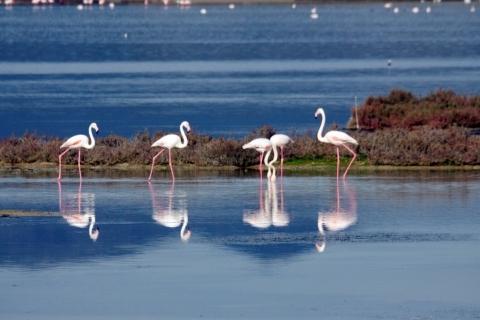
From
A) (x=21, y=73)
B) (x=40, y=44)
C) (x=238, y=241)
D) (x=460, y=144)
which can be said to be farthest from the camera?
(x=40, y=44)

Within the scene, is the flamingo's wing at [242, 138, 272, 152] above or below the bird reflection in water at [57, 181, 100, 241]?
above

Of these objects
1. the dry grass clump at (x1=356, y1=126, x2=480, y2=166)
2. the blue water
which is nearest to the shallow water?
the dry grass clump at (x1=356, y1=126, x2=480, y2=166)

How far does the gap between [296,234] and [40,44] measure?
8567cm

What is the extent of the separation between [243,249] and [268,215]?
8.74ft

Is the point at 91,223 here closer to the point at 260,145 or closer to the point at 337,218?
the point at 337,218

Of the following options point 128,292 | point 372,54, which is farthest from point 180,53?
point 128,292

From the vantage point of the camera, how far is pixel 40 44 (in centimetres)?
9925

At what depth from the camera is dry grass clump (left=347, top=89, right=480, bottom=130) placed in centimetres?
3111

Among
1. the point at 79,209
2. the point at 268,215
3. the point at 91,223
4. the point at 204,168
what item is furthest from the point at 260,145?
the point at 91,223

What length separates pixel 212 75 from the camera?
61844mm

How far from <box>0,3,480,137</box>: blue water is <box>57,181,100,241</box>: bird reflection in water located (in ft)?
40.4

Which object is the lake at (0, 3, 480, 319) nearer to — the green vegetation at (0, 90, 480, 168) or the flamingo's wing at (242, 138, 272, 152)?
the flamingo's wing at (242, 138, 272, 152)

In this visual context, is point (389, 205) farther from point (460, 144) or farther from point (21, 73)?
point (21, 73)

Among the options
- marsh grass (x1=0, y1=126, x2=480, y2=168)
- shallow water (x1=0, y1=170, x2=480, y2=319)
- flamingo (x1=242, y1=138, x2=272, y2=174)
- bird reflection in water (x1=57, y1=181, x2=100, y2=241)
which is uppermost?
flamingo (x1=242, y1=138, x2=272, y2=174)
